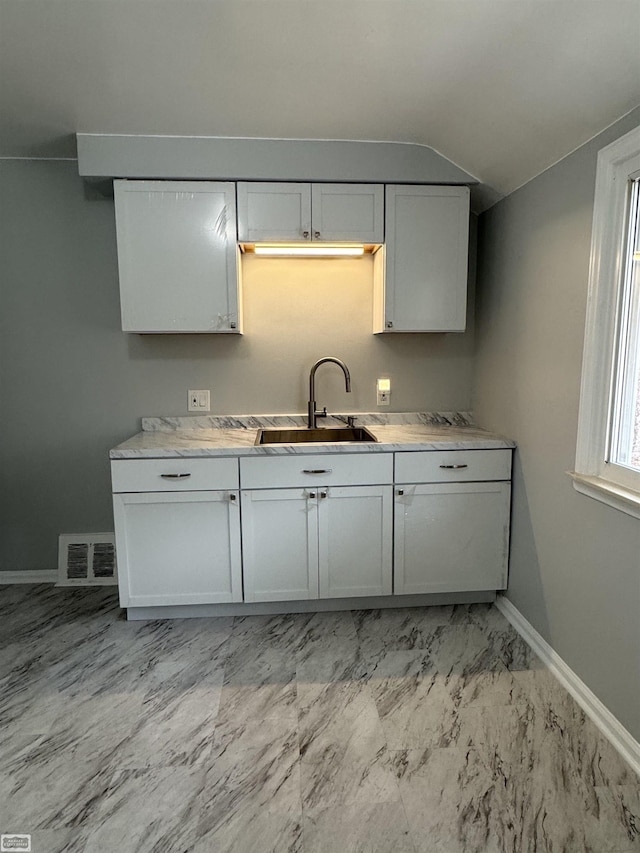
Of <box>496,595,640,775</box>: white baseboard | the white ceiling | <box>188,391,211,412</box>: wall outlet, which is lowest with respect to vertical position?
<box>496,595,640,775</box>: white baseboard

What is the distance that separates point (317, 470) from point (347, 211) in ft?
4.17


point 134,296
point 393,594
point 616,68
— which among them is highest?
point 616,68

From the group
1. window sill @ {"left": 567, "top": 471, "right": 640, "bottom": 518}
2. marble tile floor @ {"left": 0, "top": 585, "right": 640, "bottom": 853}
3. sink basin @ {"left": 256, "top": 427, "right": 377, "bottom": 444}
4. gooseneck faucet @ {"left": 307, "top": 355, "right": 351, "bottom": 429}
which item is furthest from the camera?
sink basin @ {"left": 256, "top": 427, "right": 377, "bottom": 444}

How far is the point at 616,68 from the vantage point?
1479 millimetres

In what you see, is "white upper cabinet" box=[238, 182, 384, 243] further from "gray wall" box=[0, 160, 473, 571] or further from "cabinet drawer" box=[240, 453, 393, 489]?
"cabinet drawer" box=[240, 453, 393, 489]

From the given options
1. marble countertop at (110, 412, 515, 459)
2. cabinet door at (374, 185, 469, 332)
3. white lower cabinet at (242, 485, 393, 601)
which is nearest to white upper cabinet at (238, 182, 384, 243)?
cabinet door at (374, 185, 469, 332)

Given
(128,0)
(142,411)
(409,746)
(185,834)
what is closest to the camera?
(185,834)

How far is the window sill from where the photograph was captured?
159cm

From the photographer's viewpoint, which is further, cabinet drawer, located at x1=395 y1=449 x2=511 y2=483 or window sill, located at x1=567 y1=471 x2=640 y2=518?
cabinet drawer, located at x1=395 y1=449 x2=511 y2=483

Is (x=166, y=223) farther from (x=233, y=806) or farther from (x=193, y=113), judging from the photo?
(x=233, y=806)

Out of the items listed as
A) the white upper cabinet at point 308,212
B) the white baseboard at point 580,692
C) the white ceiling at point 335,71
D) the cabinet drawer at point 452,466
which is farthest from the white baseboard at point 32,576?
the white baseboard at point 580,692

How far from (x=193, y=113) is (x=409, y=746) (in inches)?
101

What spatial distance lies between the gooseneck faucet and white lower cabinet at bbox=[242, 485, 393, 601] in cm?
56

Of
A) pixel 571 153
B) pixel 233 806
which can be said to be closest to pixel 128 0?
pixel 571 153
